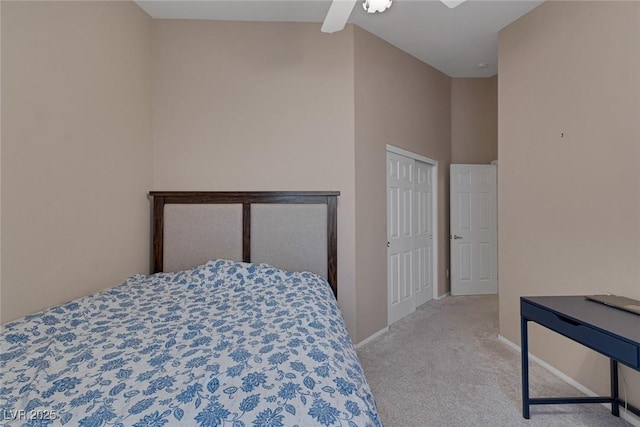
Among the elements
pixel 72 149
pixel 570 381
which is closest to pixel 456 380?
pixel 570 381

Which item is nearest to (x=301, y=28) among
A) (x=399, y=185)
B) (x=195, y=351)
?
(x=399, y=185)

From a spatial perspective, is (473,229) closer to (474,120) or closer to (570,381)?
(474,120)

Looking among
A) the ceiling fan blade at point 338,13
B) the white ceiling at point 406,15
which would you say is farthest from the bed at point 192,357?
the white ceiling at point 406,15

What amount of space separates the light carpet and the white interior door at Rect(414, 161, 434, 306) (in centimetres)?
67

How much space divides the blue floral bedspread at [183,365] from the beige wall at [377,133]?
121 cm

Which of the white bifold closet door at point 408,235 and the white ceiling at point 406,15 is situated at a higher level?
the white ceiling at point 406,15

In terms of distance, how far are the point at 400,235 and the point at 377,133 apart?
1.16m

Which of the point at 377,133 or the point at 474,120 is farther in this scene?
the point at 474,120

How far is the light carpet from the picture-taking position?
1983mm

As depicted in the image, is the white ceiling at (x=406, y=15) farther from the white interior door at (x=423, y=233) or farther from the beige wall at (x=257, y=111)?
the white interior door at (x=423, y=233)

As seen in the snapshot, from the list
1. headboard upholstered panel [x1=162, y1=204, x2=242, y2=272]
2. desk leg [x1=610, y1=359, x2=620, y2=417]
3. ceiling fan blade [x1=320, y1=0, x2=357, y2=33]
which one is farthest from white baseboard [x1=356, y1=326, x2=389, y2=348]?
ceiling fan blade [x1=320, y1=0, x2=357, y2=33]

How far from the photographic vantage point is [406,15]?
2.93 metres

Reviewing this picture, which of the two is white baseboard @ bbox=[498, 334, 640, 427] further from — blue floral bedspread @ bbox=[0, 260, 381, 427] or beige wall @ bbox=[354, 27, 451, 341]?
blue floral bedspread @ bbox=[0, 260, 381, 427]

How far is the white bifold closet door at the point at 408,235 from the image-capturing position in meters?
3.57
